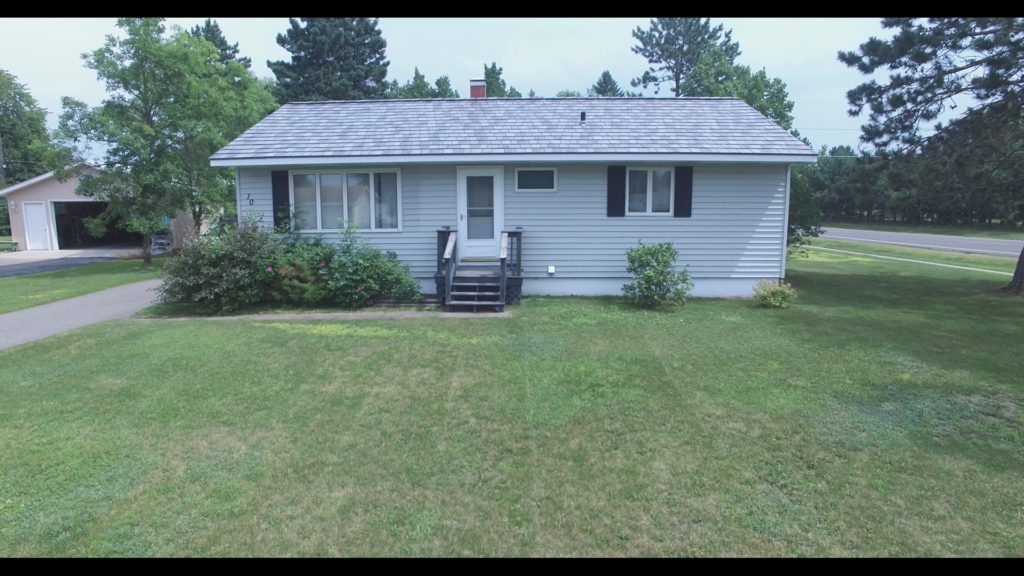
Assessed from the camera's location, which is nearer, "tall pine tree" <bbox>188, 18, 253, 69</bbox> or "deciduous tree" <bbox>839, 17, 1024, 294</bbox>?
"deciduous tree" <bbox>839, 17, 1024, 294</bbox>

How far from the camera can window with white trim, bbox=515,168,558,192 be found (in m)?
11.2

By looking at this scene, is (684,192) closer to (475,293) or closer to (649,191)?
(649,191)

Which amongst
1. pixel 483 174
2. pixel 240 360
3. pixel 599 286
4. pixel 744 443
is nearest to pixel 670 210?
pixel 599 286

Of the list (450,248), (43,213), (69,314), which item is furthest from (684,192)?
(43,213)

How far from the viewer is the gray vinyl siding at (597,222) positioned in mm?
11141

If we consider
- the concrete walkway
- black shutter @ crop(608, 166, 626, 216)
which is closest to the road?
black shutter @ crop(608, 166, 626, 216)

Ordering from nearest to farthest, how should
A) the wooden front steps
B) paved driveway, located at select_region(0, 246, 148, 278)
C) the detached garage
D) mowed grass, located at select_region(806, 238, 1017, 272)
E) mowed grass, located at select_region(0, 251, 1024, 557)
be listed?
mowed grass, located at select_region(0, 251, 1024, 557) → the wooden front steps → mowed grass, located at select_region(806, 238, 1017, 272) → paved driveway, located at select_region(0, 246, 148, 278) → the detached garage

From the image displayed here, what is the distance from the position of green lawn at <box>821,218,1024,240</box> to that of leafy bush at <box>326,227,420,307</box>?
3277 cm

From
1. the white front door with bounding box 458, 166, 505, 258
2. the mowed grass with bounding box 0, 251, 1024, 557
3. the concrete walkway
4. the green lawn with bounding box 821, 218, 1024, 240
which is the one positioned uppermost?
the white front door with bounding box 458, 166, 505, 258

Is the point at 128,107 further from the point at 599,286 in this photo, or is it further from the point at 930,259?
the point at 930,259

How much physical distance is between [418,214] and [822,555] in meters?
9.37

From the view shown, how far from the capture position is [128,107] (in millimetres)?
17719

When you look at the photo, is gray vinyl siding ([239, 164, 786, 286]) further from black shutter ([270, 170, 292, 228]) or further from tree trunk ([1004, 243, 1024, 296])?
tree trunk ([1004, 243, 1024, 296])

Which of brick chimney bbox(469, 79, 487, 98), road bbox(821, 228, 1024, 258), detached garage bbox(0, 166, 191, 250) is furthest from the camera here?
detached garage bbox(0, 166, 191, 250)
